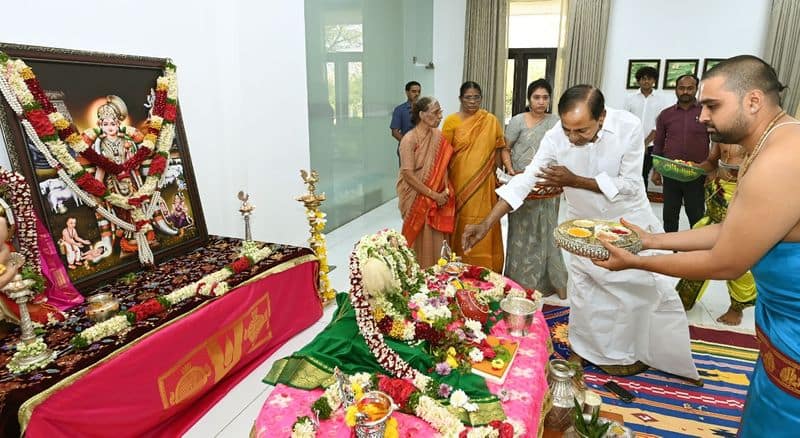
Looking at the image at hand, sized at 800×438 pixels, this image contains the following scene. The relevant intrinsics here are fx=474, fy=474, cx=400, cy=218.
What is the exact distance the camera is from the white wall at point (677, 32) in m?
7.20

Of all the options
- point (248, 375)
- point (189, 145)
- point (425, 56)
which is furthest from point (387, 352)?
point (425, 56)

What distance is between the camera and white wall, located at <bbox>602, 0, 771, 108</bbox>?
720 centimetres

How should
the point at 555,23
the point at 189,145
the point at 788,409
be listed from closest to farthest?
the point at 788,409 < the point at 189,145 < the point at 555,23

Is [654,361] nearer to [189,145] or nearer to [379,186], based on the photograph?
[189,145]

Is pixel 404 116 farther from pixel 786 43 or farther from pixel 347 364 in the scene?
pixel 786 43

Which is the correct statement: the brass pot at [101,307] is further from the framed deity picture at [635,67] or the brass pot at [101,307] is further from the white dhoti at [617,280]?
the framed deity picture at [635,67]

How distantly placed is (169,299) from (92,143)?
3.33 ft

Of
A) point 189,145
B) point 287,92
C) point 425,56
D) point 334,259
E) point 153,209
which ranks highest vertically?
point 425,56

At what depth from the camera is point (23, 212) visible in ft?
7.41

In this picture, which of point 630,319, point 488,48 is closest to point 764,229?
point 630,319

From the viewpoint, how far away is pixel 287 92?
427 cm

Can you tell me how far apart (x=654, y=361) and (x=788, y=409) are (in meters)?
1.51

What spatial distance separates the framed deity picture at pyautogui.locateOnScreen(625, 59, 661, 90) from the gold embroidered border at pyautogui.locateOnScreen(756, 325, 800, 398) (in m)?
7.11

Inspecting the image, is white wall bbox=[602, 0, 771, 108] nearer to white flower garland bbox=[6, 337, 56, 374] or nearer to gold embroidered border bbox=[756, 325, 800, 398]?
gold embroidered border bbox=[756, 325, 800, 398]
